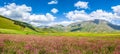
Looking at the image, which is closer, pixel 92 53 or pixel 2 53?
pixel 2 53

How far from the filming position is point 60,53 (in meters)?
8.92

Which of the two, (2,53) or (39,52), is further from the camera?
(39,52)

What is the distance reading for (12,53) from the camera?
895 cm

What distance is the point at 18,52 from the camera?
890 cm

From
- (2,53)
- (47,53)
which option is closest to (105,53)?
(47,53)

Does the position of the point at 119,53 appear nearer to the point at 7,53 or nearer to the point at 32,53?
the point at 32,53

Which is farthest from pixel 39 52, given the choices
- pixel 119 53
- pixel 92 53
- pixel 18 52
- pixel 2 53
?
pixel 119 53

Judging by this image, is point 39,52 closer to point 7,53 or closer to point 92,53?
point 7,53

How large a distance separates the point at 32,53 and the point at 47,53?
709 mm

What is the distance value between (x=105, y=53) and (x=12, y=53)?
4.02m

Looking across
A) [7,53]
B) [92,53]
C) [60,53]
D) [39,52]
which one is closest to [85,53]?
[92,53]

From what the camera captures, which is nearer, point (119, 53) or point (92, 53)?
point (119, 53)

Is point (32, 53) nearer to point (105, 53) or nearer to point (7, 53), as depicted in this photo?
point (7, 53)

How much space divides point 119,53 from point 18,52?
13.9 feet
